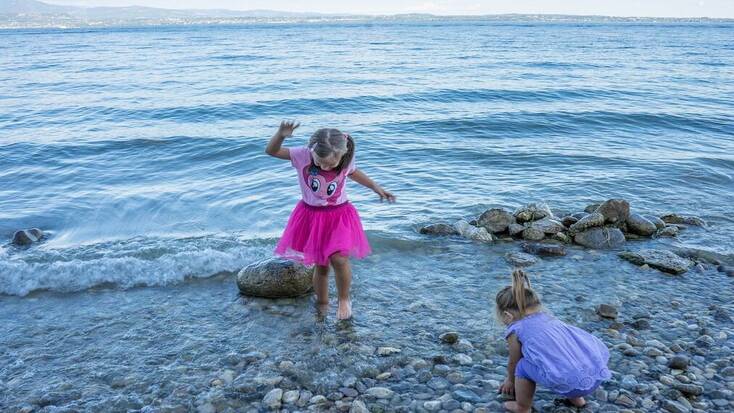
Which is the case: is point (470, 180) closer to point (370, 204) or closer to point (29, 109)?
point (370, 204)

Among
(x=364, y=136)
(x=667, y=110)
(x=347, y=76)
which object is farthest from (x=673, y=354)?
(x=347, y=76)

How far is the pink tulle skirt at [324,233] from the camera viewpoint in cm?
589

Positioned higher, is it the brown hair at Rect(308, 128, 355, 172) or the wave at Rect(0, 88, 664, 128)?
the brown hair at Rect(308, 128, 355, 172)

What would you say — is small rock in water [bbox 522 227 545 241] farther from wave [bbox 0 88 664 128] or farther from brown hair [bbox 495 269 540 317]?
wave [bbox 0 88 664 128]

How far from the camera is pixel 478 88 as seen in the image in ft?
89.2

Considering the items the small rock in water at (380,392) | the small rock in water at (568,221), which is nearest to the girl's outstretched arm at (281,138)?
the small rock in water at (380,392)

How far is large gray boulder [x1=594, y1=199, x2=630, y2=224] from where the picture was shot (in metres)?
8.97

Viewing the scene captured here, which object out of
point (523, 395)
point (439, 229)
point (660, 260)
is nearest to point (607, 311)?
point (660, 260)

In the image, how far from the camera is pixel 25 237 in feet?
29.8

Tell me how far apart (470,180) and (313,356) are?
307 inches

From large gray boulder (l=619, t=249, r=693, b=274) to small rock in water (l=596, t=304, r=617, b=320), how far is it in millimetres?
1556

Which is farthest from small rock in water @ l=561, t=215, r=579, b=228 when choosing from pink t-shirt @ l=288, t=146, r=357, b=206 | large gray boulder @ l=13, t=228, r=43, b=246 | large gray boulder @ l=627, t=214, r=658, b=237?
large gray boulder @ l=13, t=228, r=43, b=246

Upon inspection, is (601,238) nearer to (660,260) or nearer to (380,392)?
(660,260)

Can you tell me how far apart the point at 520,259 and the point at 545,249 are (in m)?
0.48
